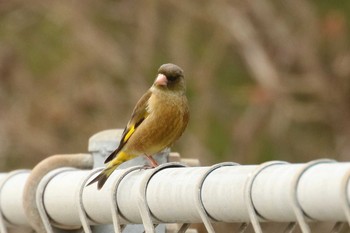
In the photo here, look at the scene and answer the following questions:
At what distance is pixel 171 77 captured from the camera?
3.92 m


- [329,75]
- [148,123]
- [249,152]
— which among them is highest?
[148,123]

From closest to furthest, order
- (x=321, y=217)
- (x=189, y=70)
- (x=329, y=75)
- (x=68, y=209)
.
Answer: (x=321, y=217)
(x=68, y=209)
(x=329, y=75)
(x=189, y=70)

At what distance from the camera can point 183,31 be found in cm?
1002

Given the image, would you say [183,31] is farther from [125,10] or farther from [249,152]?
[249,152]

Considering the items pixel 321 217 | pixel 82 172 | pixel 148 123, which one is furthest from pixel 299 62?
pixel 321 217

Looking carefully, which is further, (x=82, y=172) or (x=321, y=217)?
(x=82, y=172)

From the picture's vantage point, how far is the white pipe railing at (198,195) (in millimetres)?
Answer: 2010

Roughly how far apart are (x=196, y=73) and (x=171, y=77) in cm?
582

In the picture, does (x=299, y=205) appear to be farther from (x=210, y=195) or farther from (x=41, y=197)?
(x=41, y=197)

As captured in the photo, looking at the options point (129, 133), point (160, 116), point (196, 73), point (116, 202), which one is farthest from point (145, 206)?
point (196, 73)

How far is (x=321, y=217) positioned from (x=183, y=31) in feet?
26.4

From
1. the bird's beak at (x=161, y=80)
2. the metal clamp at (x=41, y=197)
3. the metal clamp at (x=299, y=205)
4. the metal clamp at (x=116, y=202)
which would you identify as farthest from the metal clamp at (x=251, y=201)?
the bird's beak at (x=161, y=80)

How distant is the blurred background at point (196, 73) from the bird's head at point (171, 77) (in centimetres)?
517

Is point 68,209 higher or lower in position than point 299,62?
higher
